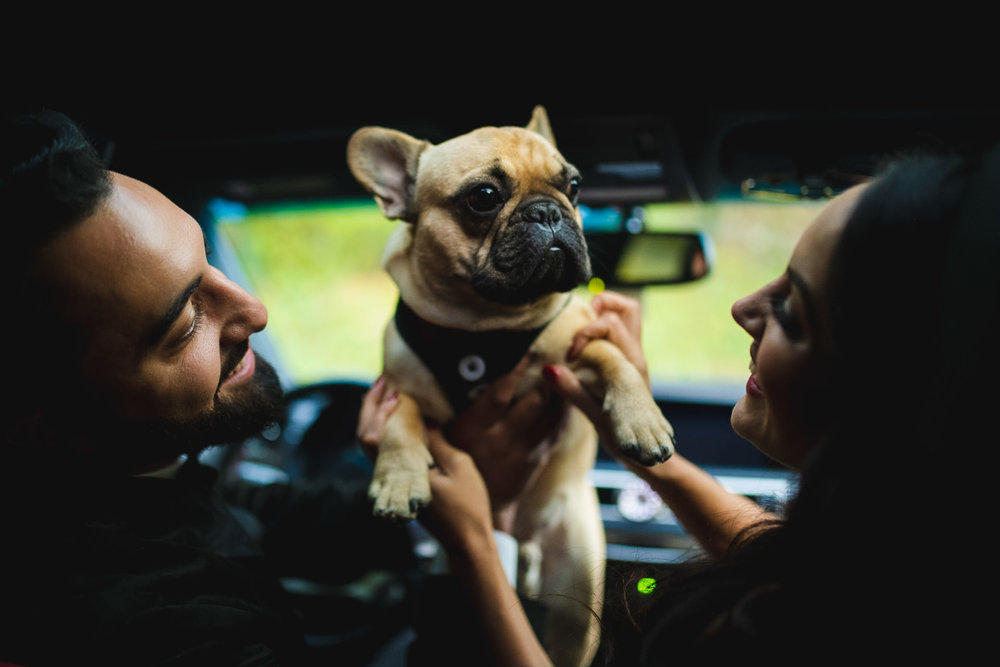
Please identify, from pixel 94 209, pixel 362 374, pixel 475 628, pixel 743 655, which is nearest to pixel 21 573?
pixel 94 209

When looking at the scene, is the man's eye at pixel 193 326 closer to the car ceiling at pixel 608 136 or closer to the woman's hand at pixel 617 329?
the car ceiling at pixel 608 136

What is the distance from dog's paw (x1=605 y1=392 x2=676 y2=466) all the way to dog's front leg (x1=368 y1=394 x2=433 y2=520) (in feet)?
1.41

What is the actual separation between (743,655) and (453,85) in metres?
1.71

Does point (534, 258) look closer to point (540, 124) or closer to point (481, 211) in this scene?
point (481, 211)

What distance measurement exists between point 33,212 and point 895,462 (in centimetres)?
126

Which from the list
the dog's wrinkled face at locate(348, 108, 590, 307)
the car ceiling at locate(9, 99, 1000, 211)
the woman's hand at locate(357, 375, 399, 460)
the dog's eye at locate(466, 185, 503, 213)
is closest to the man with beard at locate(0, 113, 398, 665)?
the woman's hand at locate(357, 375, 399, 460)

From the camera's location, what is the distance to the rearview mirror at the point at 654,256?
7.05 feet

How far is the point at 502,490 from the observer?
1642mm

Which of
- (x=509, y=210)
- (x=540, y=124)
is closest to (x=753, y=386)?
(x=509, y=210)

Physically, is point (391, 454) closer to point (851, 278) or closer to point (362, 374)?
point (851, 278)

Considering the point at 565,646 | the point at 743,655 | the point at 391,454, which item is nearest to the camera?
the point at 743,655

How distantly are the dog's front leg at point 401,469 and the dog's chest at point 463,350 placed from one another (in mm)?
138

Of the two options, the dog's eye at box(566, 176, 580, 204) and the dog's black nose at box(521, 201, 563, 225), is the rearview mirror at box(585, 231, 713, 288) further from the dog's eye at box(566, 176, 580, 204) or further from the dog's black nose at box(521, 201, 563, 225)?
the dog's black nose at box(521, 201, 563, 225)

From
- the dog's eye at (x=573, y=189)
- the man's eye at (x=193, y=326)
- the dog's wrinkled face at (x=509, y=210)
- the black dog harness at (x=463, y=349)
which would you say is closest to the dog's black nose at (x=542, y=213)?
the dog's wrinkled face at (x=509, y=210)
